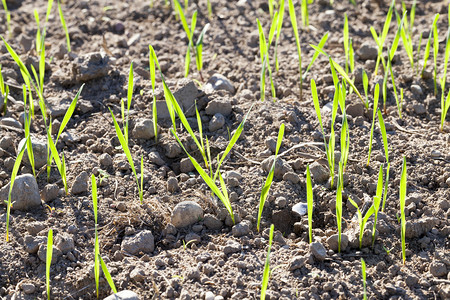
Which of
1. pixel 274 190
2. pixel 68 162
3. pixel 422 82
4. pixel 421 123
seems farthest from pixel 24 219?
pixel 422 82

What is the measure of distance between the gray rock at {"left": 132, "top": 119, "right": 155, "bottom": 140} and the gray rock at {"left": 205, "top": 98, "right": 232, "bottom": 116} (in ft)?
0.83

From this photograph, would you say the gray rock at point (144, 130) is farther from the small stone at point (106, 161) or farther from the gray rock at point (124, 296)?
the gray rock at point (124, 296)

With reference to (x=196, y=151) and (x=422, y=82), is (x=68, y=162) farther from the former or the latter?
(x=422, y=82)

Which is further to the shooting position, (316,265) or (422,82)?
(422,82)

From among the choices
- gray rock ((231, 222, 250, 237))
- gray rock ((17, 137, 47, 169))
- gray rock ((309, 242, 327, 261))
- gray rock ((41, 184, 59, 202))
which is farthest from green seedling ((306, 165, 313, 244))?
gray rock ((17, 137, 47, 169))

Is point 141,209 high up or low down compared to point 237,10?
down

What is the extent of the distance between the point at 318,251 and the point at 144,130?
87 cm

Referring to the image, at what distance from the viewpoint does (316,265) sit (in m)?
1.65

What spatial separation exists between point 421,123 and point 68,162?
140 centimetres

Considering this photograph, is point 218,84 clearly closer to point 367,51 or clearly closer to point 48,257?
point 367,51

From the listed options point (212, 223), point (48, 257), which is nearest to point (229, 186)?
point (212, 223)

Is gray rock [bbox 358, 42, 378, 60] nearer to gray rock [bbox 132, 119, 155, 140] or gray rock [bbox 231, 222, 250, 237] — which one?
gray rock [bbox 132, 119, 155, 140]

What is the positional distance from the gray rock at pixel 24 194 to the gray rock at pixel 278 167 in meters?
0.79

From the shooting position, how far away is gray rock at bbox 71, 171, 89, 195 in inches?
75.7
